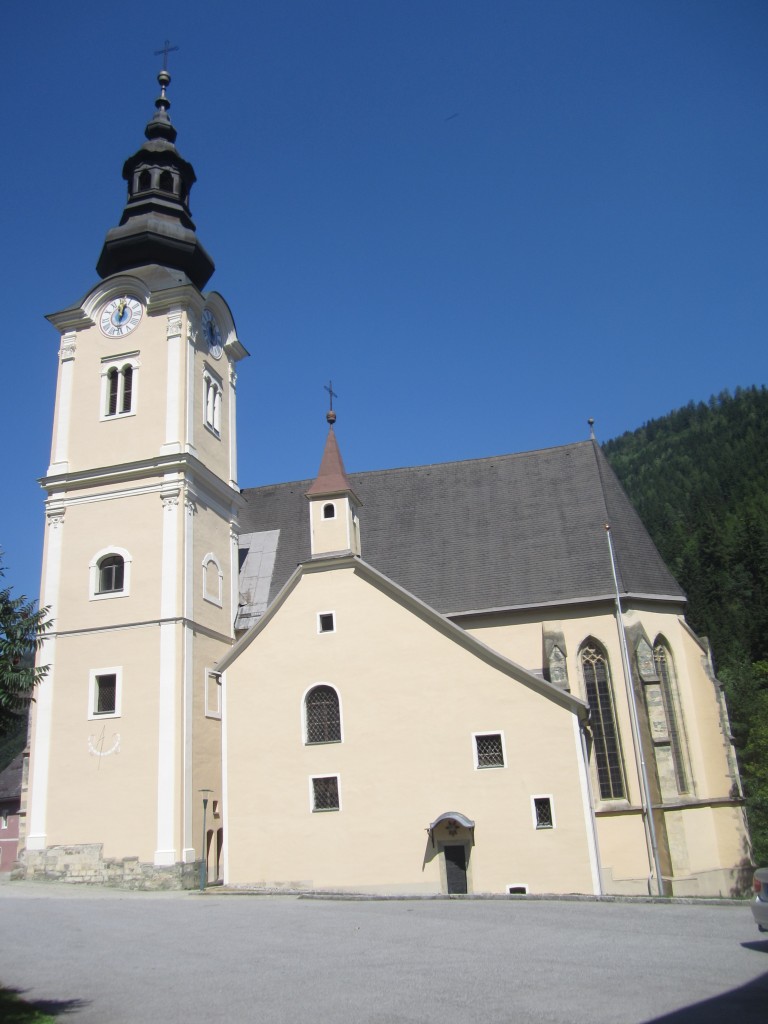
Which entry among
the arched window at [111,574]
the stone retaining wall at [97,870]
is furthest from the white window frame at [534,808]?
the arched window at [111,574]

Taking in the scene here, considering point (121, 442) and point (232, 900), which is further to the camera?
point (121, 442)

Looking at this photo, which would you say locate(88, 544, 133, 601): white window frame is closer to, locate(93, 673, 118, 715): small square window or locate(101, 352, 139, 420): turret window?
locate(93, 673, 118, 715): small square window

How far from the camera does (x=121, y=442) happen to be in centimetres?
2744

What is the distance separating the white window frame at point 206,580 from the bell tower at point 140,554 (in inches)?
2.9

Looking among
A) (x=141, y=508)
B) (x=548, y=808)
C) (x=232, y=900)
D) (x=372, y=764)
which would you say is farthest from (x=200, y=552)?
(x=548, y=808)

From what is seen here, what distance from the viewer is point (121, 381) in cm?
2822

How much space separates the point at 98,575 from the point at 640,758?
1602cm

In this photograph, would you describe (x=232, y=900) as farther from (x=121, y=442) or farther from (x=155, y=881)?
(x=121, y=442)

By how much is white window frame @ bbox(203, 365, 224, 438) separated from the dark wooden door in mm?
15193

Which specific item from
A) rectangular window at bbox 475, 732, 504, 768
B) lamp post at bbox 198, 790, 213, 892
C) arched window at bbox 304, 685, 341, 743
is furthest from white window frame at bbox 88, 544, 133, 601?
rectangular window at bbox 475, 732, 504, 768

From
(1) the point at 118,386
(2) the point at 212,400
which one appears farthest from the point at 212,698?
(1) the point at 118,386

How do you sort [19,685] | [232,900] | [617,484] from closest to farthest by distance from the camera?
[19,685] → [232,900] → [617,484]

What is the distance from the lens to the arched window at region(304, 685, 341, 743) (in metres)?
22.5

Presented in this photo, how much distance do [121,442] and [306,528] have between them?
7064 millimetres
